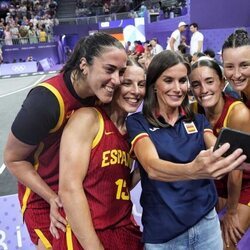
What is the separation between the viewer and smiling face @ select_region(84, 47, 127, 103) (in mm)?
1521

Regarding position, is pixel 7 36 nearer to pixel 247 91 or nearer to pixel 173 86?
pixel 247 91

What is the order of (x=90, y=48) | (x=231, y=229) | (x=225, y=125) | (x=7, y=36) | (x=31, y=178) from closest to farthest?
(x=90, y=48)
(x=31, y=178)
(x=225, y=125)
(x=231, y=229)
(x=7, y=36)

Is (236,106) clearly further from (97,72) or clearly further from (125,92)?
(97,72)

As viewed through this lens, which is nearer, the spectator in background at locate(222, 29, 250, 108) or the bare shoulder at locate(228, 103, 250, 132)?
the bare shoulder at locate(228, 103, 250, 132)

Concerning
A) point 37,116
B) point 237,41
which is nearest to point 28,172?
point 37,116

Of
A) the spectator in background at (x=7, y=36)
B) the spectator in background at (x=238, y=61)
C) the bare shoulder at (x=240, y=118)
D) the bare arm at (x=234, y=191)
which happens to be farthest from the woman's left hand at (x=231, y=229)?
the spectator in background at (x=7, y=36)

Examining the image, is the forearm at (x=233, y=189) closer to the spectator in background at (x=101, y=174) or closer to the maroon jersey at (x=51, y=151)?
the spectator in background at (x=101, y=174)

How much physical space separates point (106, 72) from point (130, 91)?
171mm

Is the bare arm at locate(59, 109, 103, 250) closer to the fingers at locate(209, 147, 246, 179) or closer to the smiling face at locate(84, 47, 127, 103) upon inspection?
the smiling face at locate(84, 47, 127, 103)

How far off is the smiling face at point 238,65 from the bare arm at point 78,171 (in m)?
0.82

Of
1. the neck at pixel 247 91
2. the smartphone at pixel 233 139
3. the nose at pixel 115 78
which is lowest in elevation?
the neck at pixel 247 91

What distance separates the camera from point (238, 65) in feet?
6.06

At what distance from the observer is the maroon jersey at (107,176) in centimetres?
149

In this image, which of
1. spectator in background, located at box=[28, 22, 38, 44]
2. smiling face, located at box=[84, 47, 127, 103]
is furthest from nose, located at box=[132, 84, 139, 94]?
spectator in background, located at box=[28, 22, 38, 44]
